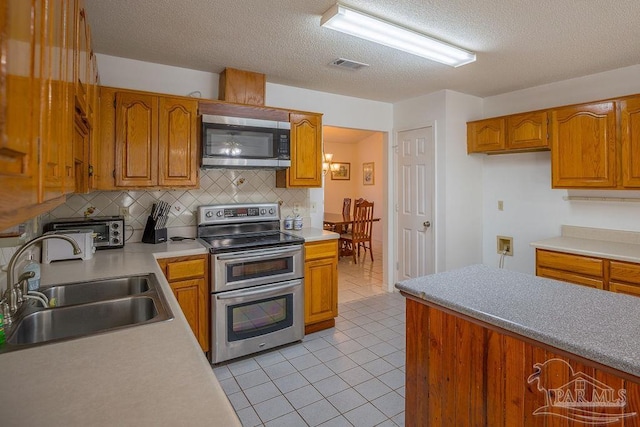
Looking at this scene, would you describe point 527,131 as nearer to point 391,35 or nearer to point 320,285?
point 391,35

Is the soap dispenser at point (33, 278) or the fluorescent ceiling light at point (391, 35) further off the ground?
the fluorescent ceiling light at point (391, 35)

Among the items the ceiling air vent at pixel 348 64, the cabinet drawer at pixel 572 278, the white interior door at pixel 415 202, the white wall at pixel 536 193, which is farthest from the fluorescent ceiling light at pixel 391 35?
the cabinet drawer at pixel 572 278

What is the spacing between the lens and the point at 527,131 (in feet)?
11.2

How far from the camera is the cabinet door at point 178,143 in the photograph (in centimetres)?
274

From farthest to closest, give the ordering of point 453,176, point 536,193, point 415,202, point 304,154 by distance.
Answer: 1. point 415,202
2. point 453,176
3. point 536,193
4. point 304,154

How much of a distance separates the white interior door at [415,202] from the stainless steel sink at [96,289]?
10.2ft

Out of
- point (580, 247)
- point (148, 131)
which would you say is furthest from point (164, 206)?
point (580, 247)

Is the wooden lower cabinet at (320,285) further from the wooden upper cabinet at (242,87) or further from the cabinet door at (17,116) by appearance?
the cabinet door at (17,116)

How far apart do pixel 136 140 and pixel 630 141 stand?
156 inches

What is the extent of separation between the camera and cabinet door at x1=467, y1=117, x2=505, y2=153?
12.1 feet

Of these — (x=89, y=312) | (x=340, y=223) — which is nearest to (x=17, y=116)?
(x=89, y=312)

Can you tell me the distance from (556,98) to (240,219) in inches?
136

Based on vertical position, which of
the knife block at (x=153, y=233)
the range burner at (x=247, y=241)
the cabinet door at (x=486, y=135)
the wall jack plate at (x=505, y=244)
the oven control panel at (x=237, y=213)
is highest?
the cabinet door at (x=486, y=135)

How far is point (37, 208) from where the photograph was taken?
57cm
